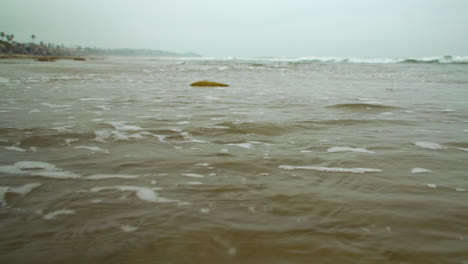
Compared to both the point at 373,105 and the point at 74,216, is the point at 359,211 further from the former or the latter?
the point at 373,105

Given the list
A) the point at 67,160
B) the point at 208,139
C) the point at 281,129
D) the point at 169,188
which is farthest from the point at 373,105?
the point at 67,160

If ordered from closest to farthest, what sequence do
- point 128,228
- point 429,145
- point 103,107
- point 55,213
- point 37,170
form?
point 128,228 < point 55,213 < point 37,170 < point 429,145 < point 103,107

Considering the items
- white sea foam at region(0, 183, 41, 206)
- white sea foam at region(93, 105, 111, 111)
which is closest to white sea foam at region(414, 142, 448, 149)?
white sea foam at region(0, 183, 41, 206)

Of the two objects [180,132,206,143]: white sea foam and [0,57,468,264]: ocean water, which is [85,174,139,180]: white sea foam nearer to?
[0,57,468,264]: ocean water

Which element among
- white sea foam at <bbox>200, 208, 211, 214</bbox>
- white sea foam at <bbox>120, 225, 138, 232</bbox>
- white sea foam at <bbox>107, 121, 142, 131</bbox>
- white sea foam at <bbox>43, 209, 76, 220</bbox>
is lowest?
white sea foam at <bbox>120, 225, 138, 232</bbox>

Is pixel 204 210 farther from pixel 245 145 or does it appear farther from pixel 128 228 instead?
pixel 245 145

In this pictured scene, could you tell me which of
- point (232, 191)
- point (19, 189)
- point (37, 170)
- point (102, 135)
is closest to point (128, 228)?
point (232, 191)

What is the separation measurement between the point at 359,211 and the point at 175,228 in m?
1.25

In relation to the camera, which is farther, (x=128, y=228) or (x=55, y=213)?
(x=55, y=213)

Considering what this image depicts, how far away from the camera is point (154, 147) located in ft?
11.6

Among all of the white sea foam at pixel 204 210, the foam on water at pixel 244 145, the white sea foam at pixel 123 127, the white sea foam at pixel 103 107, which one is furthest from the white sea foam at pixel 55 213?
the white sea foam at pixel 103 107

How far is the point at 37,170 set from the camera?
9.04 feet

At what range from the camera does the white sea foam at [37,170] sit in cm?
263

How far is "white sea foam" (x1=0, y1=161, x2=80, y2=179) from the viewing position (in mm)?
2633
